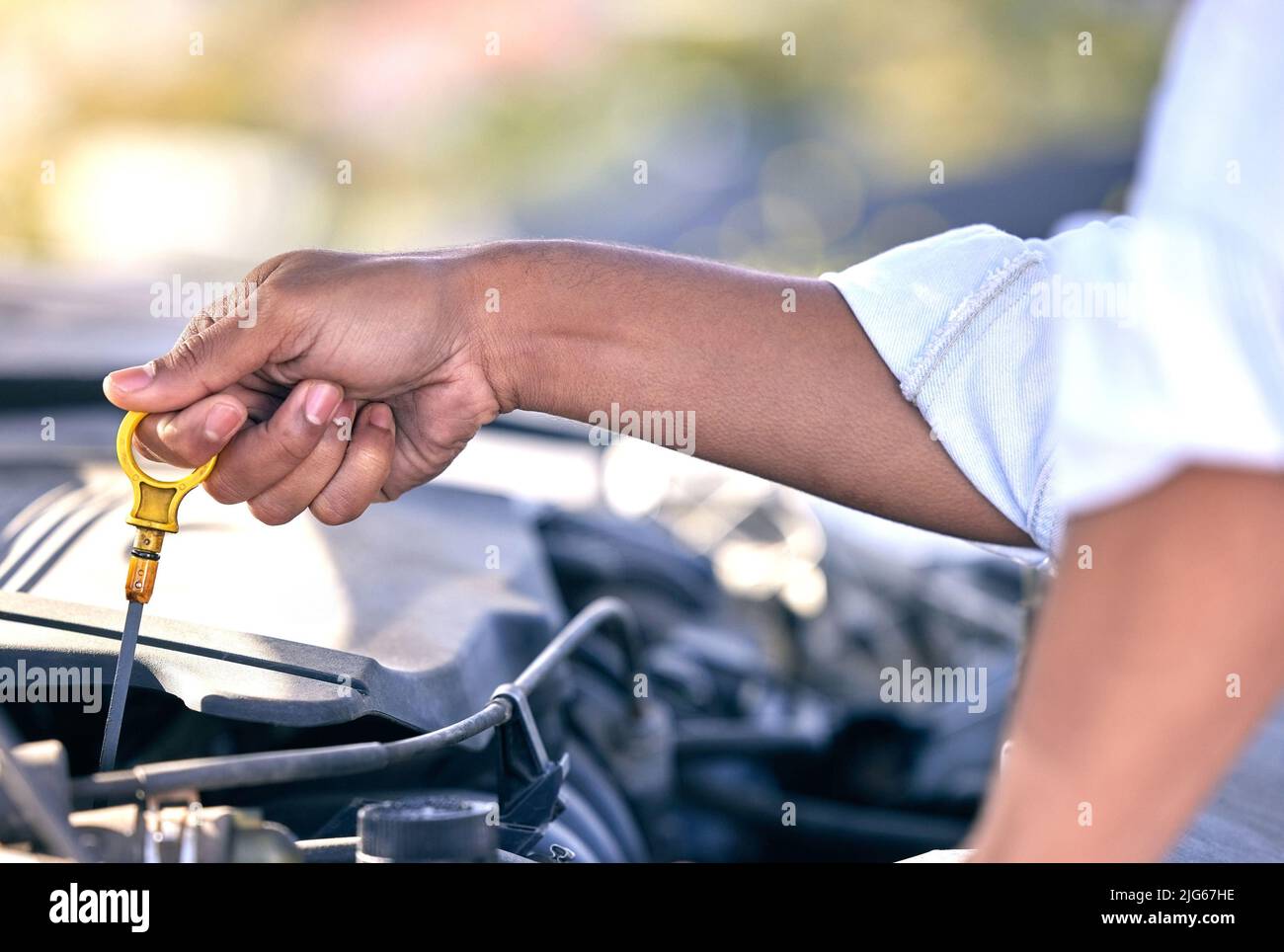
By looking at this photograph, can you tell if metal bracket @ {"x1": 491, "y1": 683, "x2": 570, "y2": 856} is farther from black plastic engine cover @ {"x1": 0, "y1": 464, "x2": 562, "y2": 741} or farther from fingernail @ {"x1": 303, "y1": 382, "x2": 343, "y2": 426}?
fingernail @ {"x1": 303, "y1": 382, "x2": 343, "y2": 426}

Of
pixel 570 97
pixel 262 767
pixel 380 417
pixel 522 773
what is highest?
pixel 570 97

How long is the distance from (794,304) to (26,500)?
1003mm

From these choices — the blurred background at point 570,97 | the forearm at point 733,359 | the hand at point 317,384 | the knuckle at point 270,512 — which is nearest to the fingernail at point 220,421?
the hand at point 317,384

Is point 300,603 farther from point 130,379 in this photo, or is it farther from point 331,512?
point 130,379

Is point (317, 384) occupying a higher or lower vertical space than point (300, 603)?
higher

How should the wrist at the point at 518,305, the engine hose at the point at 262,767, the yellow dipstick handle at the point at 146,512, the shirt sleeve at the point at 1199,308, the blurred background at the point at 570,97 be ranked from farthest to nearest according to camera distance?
the blurred background at the point at 570,97, the wrist at the point at 518,305, the yellow dipstick handle at the point at 146,512, the engine hose at the point at 262,767, the shirt sleeve at the point at 1199,308

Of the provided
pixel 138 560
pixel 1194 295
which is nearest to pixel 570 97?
pixel 138 560

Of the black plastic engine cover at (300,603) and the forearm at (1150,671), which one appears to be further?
the black plastic engine cover at (300,603)

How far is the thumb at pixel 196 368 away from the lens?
125 centimetres

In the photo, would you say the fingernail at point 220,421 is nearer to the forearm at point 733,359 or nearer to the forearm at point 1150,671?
the forearm at point 733,359

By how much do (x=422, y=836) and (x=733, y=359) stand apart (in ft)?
1.93

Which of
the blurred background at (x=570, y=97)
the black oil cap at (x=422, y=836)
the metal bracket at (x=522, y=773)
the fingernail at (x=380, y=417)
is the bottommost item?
the metal bracket at (x=522, y=773)

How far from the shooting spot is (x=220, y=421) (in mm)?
1278

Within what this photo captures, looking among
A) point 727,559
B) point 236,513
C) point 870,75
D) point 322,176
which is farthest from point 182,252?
point 870,75
